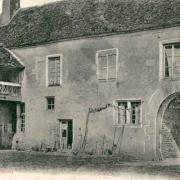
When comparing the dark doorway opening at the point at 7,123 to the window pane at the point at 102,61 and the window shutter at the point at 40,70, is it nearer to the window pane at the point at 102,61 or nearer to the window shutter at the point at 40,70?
the window shutter at the point at 40,70

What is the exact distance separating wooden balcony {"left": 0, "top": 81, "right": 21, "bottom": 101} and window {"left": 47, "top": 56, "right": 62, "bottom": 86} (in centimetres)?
195

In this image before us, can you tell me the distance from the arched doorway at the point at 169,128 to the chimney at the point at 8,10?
39.1 feet

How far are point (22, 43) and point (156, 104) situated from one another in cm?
837

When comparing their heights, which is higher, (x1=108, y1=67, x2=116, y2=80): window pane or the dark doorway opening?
(x1=108, y1=67, x2=116, y2=80): window pane

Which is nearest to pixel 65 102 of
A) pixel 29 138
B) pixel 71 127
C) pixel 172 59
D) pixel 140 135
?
pixel 71 127

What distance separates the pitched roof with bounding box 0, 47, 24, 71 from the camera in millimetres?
24625

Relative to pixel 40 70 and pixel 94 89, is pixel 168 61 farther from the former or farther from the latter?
pixel 40 70

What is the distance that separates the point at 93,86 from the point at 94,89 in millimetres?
156

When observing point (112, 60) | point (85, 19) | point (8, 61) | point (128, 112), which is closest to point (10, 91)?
point (8, 61)

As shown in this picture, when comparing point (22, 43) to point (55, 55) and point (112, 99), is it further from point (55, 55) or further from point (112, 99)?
point (112, 99)

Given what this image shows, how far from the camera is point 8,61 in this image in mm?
24797

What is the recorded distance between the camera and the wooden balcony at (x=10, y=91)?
2438 centimetres

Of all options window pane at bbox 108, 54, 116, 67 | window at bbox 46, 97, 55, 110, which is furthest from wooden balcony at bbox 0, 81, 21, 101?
window pane at bbox 108, 54, 116, 67

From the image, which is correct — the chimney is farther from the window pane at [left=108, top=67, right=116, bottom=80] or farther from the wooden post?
the window pane at [left=108, top=67, right=116, bottom=80]
